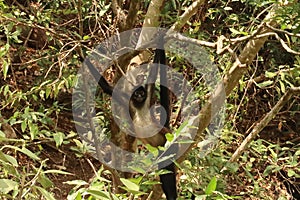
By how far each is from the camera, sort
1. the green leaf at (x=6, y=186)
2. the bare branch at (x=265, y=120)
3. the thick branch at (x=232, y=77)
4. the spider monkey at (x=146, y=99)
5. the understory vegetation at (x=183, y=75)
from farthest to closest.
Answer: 1. the spider monkey at (x=146, y=99)
2. the bare branch at (x=265, y=120)
3. the thick branch at (x=232, y=77)
4. the understory vegetation at (x=183, y=75)
5. the green leaf at (x=6, y=186)

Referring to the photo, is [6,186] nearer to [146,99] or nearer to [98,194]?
[98,194]

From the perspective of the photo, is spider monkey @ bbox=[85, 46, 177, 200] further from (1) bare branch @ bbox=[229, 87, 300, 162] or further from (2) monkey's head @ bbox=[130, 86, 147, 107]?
(1) bare branch @ bbox=[229, 87, 300, 162]

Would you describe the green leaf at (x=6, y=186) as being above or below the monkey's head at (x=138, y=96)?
above

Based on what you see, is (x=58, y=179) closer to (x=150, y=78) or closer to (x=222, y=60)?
(x=150, y=78)

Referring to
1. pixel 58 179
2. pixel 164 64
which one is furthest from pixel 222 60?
pixel 58 179

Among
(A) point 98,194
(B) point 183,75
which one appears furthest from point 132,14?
(A) point 98,194

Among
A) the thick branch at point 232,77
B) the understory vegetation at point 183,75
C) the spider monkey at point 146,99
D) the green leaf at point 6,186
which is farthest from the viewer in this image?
the spider monkey at point 146,99

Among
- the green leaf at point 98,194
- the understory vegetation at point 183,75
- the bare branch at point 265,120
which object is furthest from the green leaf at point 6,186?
the bare branch at point 265,120

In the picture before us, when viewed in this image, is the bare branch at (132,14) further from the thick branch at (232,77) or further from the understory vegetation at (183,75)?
the thick branch at (232,77)

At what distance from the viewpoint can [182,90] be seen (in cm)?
228

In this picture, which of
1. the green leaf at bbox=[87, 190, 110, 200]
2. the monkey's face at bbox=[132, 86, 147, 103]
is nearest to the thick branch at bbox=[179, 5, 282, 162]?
the monkey's face at bbox=[132, 86, 147, 103]

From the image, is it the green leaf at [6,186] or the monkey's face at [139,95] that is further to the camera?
the monkey's face at [139,95]

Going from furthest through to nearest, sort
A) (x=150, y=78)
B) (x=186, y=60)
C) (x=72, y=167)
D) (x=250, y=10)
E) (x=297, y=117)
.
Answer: (x=297, y=117)
(x=72, y=167)
(x=250, y=10)
(x=186, y=60)
(x=150, y=78)

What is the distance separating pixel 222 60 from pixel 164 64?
1.10ft
